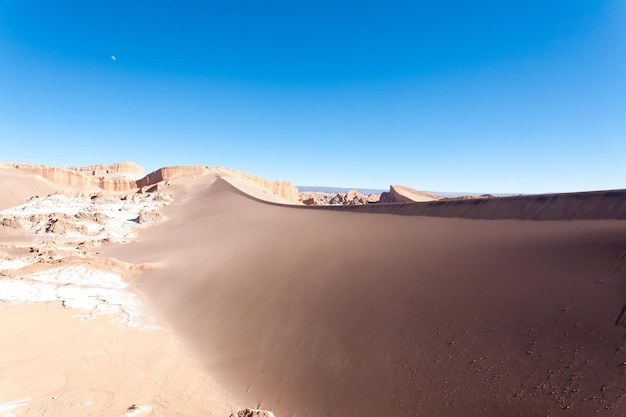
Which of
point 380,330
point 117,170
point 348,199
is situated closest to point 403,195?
point 348,199

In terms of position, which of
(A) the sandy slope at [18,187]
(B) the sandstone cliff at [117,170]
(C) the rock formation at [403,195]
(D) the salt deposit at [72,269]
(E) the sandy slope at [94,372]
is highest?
(B) the sandstone cliff at [117,170]

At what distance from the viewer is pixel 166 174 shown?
4044 centimetres

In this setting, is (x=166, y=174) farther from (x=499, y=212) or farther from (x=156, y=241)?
(x=499, y=212)

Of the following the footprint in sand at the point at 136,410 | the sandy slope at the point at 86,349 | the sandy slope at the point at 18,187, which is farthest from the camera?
Answer: the sandy slope at the point at 18,187

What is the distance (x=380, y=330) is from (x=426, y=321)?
83cm

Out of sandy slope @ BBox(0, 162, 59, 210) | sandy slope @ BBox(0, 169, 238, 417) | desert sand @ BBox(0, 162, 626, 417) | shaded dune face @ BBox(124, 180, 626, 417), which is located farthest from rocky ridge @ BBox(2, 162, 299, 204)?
shaded dune face @ BBox(124, 180, 626, 417)

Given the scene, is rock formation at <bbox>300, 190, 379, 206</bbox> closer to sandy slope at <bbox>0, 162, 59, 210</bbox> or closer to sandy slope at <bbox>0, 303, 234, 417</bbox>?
sandy slope at <bbox>0, 303, 234, 417</bbox>

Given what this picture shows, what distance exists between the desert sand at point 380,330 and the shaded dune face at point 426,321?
0.9 inches

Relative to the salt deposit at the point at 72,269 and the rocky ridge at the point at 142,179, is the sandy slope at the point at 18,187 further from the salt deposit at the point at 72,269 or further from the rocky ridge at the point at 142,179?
the salt deposit at the point at 72,269

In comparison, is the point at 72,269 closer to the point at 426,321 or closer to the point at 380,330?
the point at 380,330

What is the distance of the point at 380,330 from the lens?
5254 millimetres

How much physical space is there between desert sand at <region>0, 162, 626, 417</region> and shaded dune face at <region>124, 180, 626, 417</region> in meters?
0.02

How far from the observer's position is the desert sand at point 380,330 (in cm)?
354

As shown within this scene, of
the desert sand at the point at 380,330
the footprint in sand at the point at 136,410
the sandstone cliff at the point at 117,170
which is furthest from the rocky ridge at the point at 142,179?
the footprint in sand at the point at 136,410
